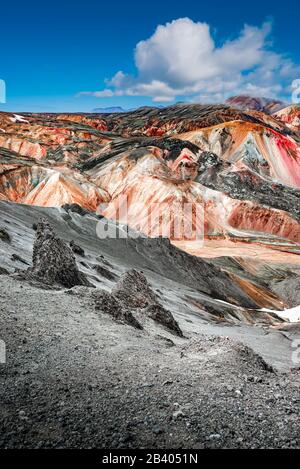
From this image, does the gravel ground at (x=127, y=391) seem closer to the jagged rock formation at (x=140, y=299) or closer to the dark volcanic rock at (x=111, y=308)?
the dark volcanic rock at (x=111, y=308)

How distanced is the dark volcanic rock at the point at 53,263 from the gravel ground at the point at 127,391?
5.47m

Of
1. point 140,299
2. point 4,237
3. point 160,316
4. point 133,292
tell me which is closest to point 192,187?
point 4,237

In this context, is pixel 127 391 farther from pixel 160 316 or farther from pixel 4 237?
pixel 4 237

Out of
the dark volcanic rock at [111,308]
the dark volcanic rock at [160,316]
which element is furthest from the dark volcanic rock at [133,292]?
the dark volcanic rock at [111,308]

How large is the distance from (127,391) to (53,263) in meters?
10.7

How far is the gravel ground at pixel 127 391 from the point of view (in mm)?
Answer: 6750

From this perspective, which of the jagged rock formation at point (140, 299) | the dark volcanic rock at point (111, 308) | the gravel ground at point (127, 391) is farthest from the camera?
the jagged rock formation at point (140, 299)

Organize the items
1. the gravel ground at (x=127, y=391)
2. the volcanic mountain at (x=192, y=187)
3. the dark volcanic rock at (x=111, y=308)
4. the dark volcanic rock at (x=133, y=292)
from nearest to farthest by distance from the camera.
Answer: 1. the gravel ground at (x=127, y=391)
2. the dark volcanic rock at (x=111, y=308)
3. the dark volcanic rock at (x=133, y=292)
4. the volcanic mountain at (x=192, y=187)

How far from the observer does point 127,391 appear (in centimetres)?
824

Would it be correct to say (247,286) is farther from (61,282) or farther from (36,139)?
(36,139)

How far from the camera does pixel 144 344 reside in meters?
11.8

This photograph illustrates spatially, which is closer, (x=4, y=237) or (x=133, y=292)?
(x=133, y=292)
